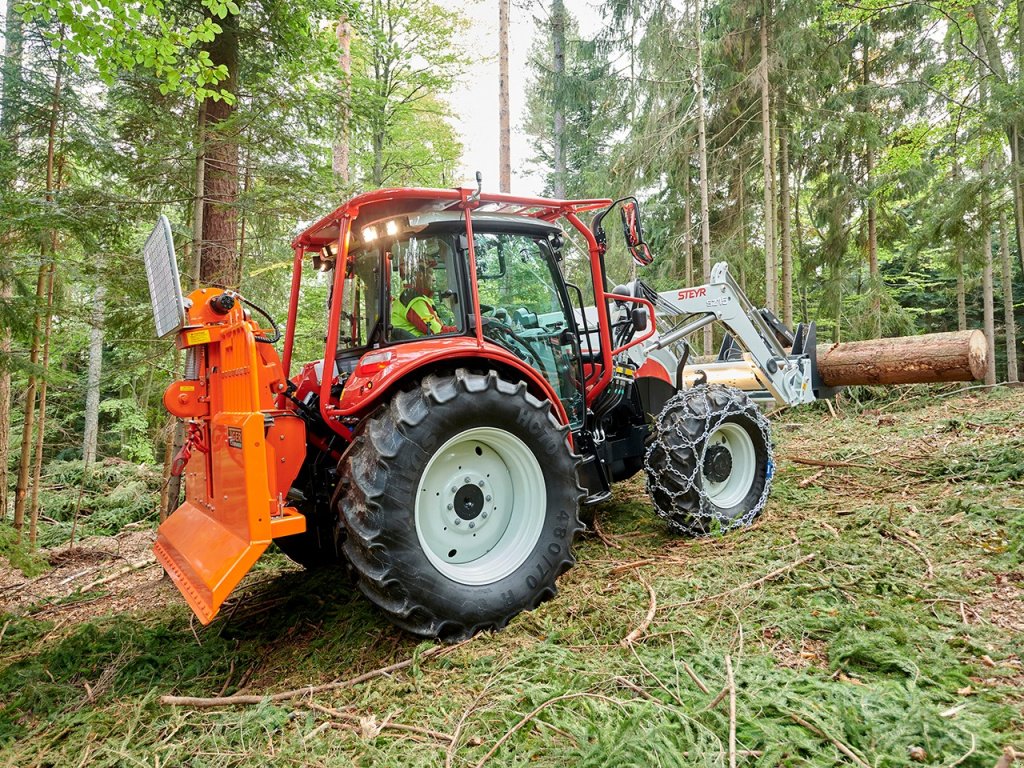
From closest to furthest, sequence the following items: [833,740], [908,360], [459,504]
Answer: [833,740] → [459,504] → [908,360]

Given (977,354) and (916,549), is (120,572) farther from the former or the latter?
(977,354)

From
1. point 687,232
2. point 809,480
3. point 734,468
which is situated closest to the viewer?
point 734,468

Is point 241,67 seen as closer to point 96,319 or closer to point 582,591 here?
point 96,319

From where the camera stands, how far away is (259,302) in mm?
7906

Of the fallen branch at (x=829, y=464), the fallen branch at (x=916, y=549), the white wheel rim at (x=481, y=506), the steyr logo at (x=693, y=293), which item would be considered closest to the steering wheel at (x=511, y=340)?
the white wheel rim at (x=481, y=506)

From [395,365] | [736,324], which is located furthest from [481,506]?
[736,324]

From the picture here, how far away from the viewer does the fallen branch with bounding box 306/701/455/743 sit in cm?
229

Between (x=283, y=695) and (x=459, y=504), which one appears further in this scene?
(x=459, y=504)

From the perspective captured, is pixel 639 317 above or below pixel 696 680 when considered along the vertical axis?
above

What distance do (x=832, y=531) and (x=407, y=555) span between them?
2.83 meters

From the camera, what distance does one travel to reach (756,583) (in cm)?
329

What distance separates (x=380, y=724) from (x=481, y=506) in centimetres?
124

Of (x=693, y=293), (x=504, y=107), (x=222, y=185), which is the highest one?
(x=504, y=107)

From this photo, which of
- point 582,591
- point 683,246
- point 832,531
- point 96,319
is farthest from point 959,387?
point 96,319
